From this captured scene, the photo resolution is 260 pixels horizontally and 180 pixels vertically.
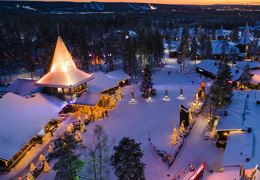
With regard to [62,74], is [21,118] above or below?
below

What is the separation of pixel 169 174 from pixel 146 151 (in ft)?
11.4

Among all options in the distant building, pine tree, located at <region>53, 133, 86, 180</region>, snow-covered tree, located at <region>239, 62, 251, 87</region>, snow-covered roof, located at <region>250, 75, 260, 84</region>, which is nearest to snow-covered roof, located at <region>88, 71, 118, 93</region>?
pine tree, located at <region>53, 133, 86, 180</region>

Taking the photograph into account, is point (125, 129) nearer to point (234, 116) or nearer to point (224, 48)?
point (234, 116)

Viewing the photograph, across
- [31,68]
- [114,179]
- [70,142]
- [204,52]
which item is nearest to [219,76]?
[114,179]

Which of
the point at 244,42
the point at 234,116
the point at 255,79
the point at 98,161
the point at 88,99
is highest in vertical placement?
the point at 244,42

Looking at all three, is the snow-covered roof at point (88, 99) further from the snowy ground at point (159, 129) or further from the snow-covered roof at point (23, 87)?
the snow-covered roof at point (23, 87)

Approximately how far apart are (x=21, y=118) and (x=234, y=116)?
22.7m

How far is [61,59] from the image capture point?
97.0ft

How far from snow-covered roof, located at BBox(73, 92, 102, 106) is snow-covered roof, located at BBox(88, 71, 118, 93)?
2228 millimetres

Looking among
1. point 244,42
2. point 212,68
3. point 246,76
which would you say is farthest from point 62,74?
point 244,42

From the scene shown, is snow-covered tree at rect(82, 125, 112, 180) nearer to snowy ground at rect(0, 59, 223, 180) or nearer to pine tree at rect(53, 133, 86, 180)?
pine tree at rect(53, 133, 86, 180)

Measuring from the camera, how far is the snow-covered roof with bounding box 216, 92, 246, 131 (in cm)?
2011

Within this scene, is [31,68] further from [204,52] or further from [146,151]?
[204,52]

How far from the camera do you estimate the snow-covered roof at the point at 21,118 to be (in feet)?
60.2
